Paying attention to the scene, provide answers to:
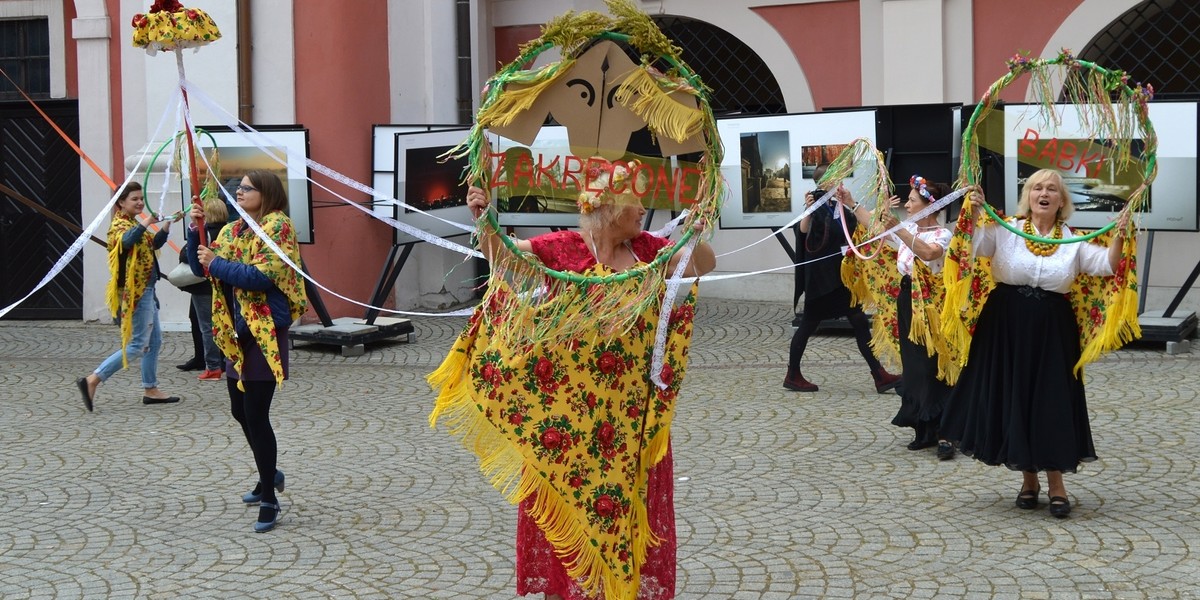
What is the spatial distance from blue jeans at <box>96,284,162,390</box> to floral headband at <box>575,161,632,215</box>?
6054 mm

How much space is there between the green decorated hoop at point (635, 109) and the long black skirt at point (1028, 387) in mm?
2317

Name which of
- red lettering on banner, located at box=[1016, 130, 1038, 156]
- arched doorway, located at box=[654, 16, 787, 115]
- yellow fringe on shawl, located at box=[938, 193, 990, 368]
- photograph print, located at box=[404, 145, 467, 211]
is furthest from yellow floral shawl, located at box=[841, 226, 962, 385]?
arched doorway, located at box=[654, 16, 787, 115]

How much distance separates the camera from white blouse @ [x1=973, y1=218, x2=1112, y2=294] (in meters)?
6.17

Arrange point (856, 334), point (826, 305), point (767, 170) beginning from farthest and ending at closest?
point (767, 170)
point (826, 305)
point (856, 334)

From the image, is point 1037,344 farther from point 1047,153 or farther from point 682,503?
point 1047,153

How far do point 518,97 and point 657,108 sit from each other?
0.45 metres

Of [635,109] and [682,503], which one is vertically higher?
[635,109]

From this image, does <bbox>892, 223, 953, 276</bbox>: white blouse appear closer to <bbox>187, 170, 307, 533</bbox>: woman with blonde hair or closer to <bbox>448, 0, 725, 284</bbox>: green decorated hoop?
<bbox>448, 0, 725, 284</bbox>: green decorated hoop

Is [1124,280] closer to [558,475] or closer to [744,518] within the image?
[744,518]

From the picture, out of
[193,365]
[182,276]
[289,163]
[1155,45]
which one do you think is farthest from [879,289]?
[1155,45]

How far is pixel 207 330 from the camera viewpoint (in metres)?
10.8

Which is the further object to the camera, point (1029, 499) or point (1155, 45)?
point (1155, 45)

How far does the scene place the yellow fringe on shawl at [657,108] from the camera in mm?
4457

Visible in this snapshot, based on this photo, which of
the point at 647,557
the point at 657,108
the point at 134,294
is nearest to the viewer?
the point at 657,108
